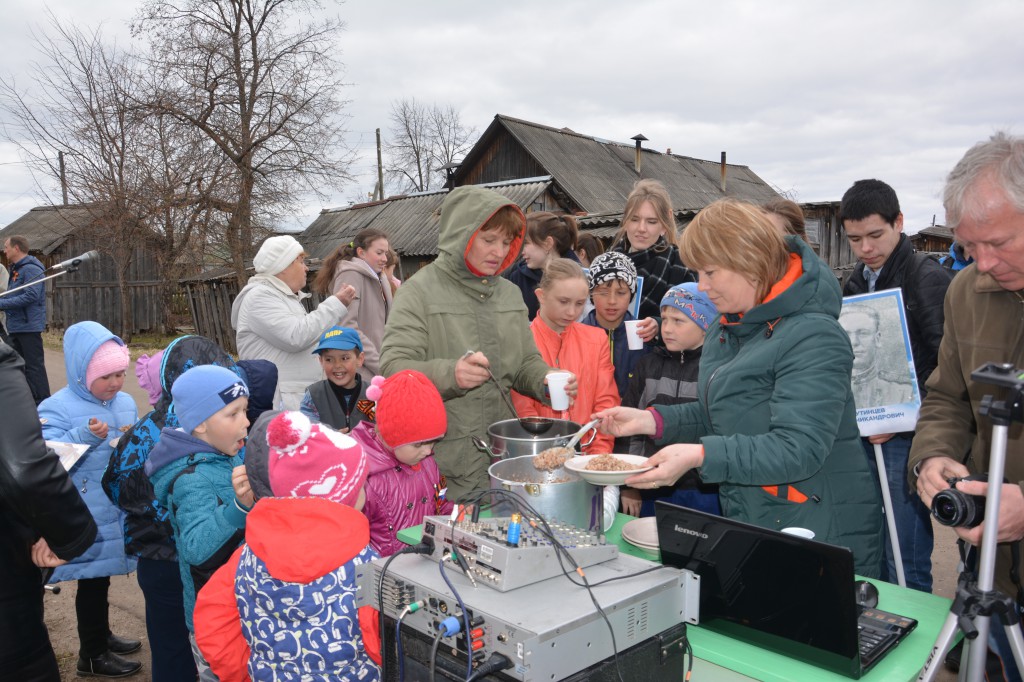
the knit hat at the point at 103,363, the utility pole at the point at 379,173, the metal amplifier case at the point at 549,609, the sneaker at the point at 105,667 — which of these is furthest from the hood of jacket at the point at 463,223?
the utility pole at the point at 379,173

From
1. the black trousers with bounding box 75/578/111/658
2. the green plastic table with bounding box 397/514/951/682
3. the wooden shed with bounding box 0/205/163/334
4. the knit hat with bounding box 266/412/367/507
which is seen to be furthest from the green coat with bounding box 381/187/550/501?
the wooden shed with bounding box 0/205/163/334

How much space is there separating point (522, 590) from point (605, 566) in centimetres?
24

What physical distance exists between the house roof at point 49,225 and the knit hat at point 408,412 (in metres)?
18.7

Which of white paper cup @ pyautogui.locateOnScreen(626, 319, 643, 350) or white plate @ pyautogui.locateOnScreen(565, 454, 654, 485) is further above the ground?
white paper cup @ pyautogui.locateOnScreen(626, 319, 643, 350)

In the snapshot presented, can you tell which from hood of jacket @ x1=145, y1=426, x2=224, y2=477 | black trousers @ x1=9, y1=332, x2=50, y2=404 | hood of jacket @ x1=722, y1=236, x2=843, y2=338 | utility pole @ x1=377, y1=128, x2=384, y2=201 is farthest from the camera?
utility pole @ x1=377, y1=128, x2=384, y2=201

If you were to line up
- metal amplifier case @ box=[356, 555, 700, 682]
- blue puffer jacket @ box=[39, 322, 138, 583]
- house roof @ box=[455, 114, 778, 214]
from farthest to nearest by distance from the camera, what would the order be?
house roof @ box=[455, 114, 778, 214], blue puffer jacket @ box=[39, 322, 138, 583], metal amplifier case @ box=[356, 555, 700, 682]

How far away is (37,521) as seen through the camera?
2.26 m

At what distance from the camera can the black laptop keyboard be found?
1.63 meters

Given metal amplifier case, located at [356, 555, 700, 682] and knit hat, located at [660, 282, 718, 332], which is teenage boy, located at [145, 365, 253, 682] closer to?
metal amplifier case, located at [356, 555, 700, 682]

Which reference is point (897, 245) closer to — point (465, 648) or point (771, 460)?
point (771, 460)

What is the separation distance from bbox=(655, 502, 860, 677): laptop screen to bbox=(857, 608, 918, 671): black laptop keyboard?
99 millimetres

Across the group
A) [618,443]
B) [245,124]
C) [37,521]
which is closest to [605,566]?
[37,521]

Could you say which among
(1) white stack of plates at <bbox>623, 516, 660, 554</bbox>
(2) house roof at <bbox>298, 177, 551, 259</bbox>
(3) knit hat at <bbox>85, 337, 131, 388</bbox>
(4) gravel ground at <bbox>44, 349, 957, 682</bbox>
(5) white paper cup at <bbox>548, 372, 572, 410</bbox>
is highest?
(2) house roof at <bbox>298, 177, 551, 259</bbox>

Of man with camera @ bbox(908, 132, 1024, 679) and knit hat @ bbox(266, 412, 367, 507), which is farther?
knit hat @ bbox(266, 412, 367, 507)
